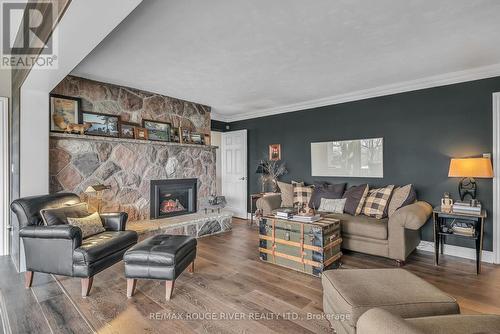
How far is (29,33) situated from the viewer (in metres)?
2.14

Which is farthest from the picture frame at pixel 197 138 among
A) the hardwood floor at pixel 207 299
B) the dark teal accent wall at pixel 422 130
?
the hardwood floor at pixel 207 299

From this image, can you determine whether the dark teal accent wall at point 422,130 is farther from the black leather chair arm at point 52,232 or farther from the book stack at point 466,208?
the black leather chair arm at point 52,232

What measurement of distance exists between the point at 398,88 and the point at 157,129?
4.01 metres

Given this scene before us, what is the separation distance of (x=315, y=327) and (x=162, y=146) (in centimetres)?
366

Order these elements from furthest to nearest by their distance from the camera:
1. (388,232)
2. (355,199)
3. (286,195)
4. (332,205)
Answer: (286,195) < (332,205) < (355,199) < (388,232)

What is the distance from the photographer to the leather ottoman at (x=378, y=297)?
4.56 ft

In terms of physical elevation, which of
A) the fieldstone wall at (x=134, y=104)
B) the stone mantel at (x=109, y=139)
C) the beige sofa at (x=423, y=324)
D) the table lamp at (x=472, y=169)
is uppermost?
the fieldstone wall at (x=134, y=104)

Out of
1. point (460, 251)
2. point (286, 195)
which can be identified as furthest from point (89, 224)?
point (460, 251)

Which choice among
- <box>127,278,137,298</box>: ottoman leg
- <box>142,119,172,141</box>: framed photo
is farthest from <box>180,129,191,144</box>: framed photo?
<box>127,278,137,298</box>: ottoman leg

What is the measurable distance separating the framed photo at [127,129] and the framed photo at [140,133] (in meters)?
0.05

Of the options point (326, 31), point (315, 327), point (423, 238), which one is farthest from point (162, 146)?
point (423, 238)

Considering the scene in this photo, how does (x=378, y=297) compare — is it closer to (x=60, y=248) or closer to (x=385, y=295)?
(x=385, y=295)

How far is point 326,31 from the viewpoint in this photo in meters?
2.32

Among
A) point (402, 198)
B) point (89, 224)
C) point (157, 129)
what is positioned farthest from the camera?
point (157, 129)
